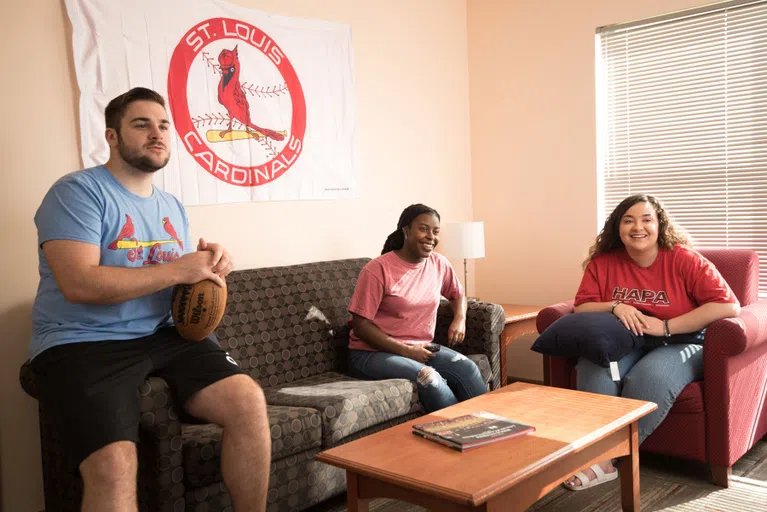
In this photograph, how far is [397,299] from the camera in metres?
3.24

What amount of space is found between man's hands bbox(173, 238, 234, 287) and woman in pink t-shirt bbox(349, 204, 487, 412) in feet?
3.02

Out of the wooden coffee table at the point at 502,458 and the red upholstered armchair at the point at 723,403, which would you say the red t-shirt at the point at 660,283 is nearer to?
the red upholstered armchair at the point at 723,403

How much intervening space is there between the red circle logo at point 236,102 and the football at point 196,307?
3.61ft

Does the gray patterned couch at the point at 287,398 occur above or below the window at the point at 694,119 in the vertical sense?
below

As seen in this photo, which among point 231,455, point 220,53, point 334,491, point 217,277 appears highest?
point 220,53

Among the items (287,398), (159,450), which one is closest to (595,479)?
(287,398)

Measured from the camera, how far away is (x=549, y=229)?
447cm

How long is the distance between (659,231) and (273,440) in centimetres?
190

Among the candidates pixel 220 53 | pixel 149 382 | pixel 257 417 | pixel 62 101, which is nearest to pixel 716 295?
pixel 257 417

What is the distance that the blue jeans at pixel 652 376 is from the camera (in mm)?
2812

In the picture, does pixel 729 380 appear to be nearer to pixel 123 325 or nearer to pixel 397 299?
pixel 397 299

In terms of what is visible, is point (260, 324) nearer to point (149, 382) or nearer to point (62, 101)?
point (149, 382)

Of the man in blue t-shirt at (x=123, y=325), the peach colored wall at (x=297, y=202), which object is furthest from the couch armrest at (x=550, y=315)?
the man in blue t-shirt at (x=123, y=325)

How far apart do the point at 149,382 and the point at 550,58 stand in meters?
3.21
